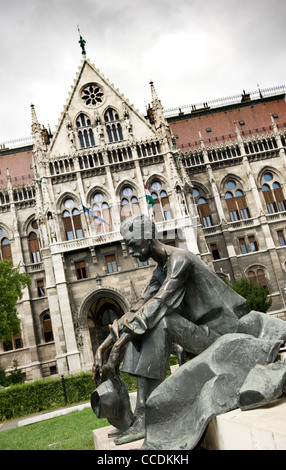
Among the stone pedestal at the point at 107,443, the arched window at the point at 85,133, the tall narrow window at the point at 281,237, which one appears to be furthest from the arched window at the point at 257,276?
the stone pedestal at the point at 107,443

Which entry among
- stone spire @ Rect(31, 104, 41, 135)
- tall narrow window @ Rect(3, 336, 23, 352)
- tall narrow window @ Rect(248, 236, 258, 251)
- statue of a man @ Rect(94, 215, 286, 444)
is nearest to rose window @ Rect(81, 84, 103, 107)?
stone spire @ Rect(31, 104, 41, 135)

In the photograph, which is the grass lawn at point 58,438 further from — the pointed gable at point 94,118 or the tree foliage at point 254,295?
the pointed gable at point 94,118

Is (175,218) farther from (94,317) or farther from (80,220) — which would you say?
(94,317)

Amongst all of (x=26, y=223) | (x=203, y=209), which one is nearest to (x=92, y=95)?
(x=26, y=223)

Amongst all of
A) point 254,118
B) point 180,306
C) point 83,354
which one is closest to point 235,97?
point 254,118

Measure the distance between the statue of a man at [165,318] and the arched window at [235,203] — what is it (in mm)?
35032

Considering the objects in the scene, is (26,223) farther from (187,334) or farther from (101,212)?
(187,334)

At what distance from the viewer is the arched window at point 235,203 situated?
39094mm

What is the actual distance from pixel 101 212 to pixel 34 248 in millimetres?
10513

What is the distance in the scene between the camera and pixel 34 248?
131 ft

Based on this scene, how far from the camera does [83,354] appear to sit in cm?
2906

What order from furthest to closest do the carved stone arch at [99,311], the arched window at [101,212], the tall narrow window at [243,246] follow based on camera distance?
the tall narrow window at [243,246] → the arched window at [101,212] → the carved stone arch at [99,311]
